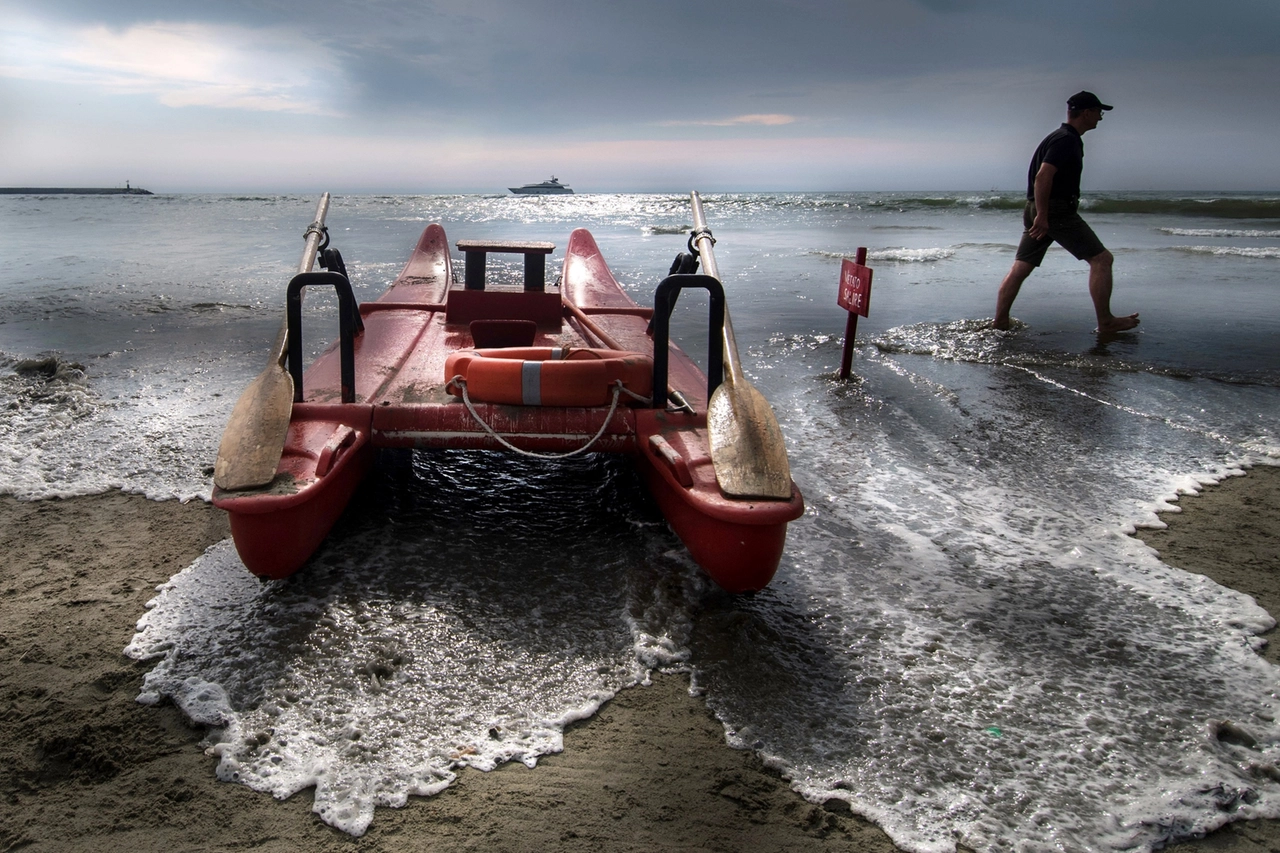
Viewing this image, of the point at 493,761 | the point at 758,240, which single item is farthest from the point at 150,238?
the point at 493,761

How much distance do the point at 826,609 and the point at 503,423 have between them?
5.26ft

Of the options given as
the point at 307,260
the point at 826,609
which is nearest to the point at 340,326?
the point at 307,260

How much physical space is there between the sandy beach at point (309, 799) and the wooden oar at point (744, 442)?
2.53ft

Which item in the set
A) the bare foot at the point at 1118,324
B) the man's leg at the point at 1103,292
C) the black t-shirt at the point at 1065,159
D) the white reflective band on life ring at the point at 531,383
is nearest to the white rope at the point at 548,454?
the white reflective band on life ring at the point at 531,383

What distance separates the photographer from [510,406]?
360 cm

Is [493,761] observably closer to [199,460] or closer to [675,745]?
[675,745]

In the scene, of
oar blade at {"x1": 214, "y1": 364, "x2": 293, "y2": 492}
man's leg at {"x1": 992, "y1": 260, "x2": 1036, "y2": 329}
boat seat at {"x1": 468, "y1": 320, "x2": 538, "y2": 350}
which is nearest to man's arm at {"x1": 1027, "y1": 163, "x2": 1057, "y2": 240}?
man's leg at {"x1": 992, "y1": 260, "x2": 1036, "y2": 329}

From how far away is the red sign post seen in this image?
19.9ft

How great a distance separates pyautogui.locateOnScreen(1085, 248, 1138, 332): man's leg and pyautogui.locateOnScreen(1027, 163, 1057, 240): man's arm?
0.66m

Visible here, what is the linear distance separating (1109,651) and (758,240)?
19574mm

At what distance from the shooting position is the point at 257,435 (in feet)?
10.5

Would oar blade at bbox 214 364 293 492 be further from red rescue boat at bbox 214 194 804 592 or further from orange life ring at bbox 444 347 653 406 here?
orange life ring at bbox 444 347 653 406

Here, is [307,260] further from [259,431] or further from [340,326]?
[259,431]

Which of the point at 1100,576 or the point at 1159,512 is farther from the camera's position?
the point at 1159,512
